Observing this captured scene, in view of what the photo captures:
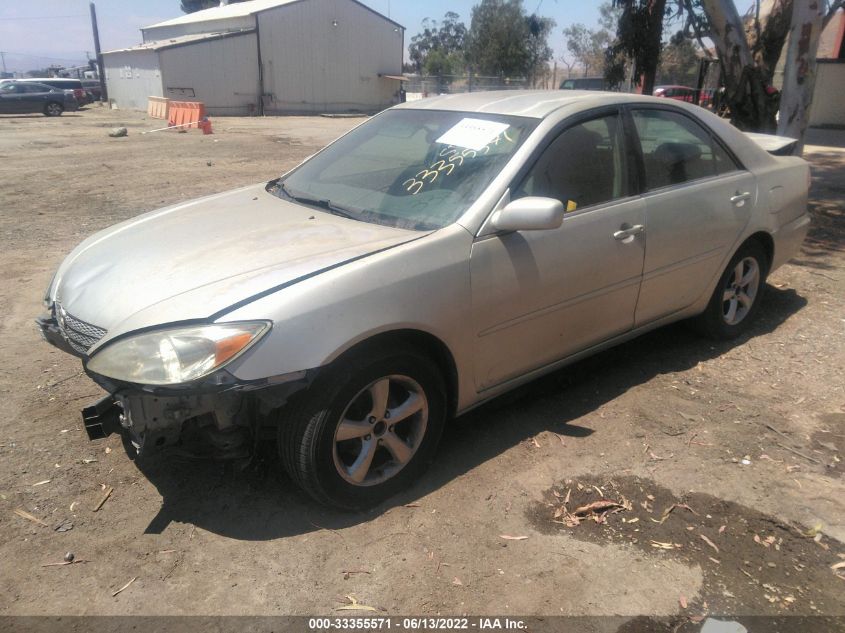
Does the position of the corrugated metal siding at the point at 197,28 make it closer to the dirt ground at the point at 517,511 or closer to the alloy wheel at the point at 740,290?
the dirt ground at the point at 517,511

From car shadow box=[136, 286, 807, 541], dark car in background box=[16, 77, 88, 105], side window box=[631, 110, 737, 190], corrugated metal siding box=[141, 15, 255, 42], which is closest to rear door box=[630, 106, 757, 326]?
side window box=[631, 110, 737, 190]

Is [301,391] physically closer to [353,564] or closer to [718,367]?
[353,564]

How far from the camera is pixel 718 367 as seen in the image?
4305 mm

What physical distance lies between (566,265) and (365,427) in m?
1.30

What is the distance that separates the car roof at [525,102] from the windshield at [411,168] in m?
0.07

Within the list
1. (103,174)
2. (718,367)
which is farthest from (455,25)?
(718,367)

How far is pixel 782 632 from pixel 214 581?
202cm

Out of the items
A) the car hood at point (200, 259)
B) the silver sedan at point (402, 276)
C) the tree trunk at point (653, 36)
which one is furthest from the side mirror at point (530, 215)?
the tree trunk at point (653, 36)

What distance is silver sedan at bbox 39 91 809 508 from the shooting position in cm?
244

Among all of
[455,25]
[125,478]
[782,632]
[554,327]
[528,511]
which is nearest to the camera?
[782,632]

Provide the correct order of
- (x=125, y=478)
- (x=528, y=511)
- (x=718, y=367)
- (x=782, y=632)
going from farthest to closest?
(x=718, y=367) < (x=125, y=478) < (x=528, y=511) < (x=782, y=632)

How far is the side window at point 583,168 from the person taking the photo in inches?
129

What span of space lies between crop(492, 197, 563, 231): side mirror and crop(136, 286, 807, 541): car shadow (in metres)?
1.15

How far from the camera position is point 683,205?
388 cm
